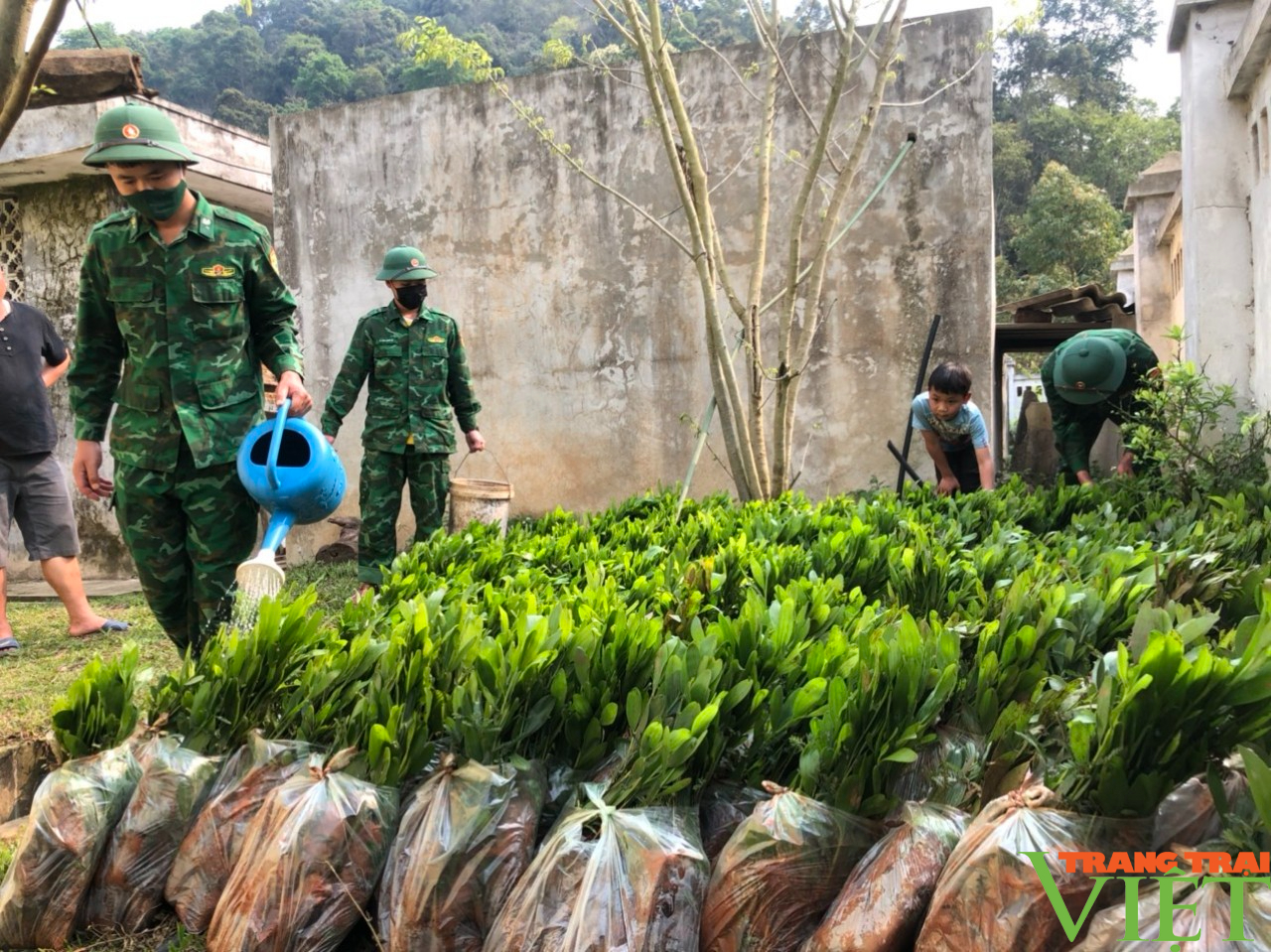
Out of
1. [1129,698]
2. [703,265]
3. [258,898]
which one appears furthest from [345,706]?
[703,265]

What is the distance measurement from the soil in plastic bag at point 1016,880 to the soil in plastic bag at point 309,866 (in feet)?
3.74

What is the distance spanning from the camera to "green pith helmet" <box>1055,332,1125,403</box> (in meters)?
6.12

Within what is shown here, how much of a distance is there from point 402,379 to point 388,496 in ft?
2.30

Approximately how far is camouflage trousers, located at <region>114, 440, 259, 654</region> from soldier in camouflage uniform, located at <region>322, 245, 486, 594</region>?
244cm

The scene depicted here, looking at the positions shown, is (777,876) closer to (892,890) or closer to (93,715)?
(892,890)

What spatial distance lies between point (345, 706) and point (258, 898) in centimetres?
48

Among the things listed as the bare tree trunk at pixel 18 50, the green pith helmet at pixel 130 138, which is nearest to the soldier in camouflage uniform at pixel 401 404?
the green pith helmet at pixel 130 138

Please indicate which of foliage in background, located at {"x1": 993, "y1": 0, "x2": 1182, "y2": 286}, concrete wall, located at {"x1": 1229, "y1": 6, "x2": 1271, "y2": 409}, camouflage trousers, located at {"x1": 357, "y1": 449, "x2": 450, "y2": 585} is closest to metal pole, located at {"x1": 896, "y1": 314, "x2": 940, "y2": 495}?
concrete wall, located at {"x1": 1229, "y1": 6, "x2": 1271, "y2": 409}

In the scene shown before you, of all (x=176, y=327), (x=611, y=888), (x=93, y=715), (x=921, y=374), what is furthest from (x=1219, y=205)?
(x=93, y=715)

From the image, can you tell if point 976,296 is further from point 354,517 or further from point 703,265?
point 354,517

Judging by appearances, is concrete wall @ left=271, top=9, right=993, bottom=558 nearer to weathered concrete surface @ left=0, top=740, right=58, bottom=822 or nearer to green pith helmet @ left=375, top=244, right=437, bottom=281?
green pith helmet @ left=375, top=244, right=437, bottom=281

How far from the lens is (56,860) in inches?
98.1

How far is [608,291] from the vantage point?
28.2 feet

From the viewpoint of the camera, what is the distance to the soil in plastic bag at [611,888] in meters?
1.97
